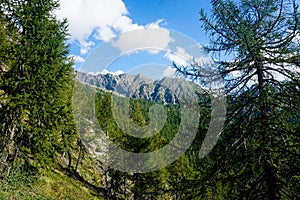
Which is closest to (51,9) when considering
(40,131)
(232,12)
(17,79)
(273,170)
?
(17,79)

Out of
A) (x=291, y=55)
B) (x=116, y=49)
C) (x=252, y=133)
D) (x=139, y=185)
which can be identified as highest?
(x=116, y=49)

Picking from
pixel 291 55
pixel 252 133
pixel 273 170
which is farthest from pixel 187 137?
pixel 291 55

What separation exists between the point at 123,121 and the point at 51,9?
16918 millimetres

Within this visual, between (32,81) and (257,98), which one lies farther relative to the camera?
(32,81)

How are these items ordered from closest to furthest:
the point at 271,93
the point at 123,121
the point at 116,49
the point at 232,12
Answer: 1. the point at 271,93
2. the point at 232,12
3. the point at 116,49
4. the point at 123,121

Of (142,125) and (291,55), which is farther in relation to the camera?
(142,125)

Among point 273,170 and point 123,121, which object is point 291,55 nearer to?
point 273,170

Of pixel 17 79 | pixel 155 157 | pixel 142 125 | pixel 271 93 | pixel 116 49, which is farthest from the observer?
pixel 142 125

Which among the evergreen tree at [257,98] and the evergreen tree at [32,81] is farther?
the evergreen tree at [32,81]

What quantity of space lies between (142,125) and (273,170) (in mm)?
20170

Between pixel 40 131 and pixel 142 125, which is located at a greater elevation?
pixel 142 125

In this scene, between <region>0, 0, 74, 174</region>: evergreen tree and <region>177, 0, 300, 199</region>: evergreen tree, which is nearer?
<region>177, 0, 300, 199</region>: evergreen tree

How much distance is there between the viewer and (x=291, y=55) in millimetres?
6664

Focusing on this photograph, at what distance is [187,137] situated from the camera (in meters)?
7.49
